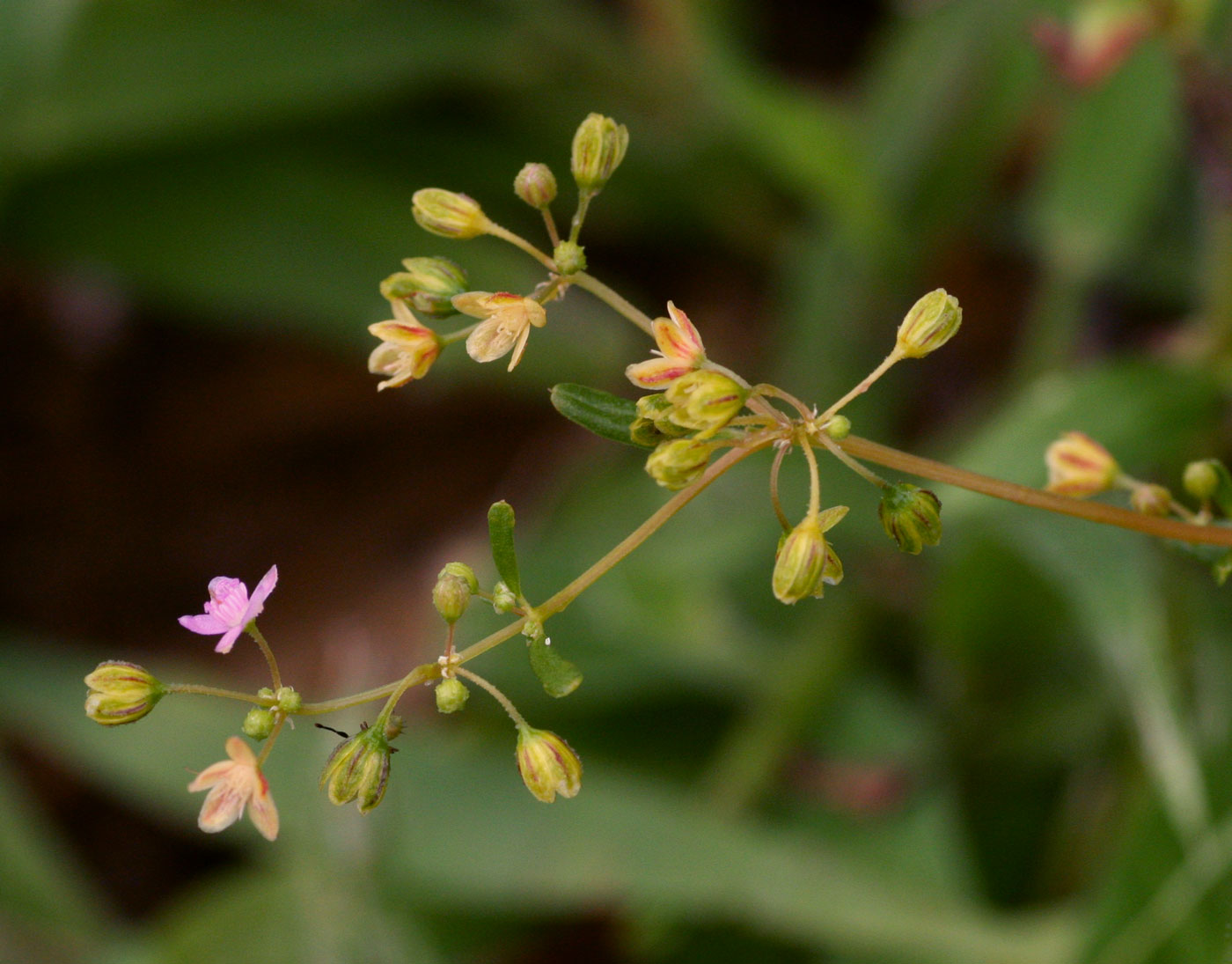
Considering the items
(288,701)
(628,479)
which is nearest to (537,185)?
(288,701)

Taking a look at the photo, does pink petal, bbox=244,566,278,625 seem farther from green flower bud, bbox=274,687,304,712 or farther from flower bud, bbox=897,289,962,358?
flower bud, bbox=897,289,962,358

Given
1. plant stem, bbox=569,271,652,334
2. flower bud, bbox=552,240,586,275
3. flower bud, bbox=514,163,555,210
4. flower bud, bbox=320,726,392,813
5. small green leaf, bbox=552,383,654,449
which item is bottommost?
flower bud, bbox=320,726,392,813

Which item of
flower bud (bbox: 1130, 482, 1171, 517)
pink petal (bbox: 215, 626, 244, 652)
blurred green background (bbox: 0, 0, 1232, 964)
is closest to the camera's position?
pink petal (bbox: 215, 626, 244, 652)

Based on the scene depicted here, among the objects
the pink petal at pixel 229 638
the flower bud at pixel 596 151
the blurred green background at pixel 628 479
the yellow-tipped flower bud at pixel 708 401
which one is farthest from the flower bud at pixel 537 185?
the blurred green background at pixel 628 479

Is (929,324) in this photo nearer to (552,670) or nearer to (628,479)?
(552,670)

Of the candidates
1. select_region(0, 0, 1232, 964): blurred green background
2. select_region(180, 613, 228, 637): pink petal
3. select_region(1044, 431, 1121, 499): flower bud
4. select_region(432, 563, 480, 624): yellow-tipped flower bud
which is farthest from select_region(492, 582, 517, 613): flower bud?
select_region(0, 0, 1232, 964): blurred green background

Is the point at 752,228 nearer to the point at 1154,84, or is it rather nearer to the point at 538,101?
the point at 538,101

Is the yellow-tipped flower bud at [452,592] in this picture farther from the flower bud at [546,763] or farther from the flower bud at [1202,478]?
the flower bud at [1202,478]
